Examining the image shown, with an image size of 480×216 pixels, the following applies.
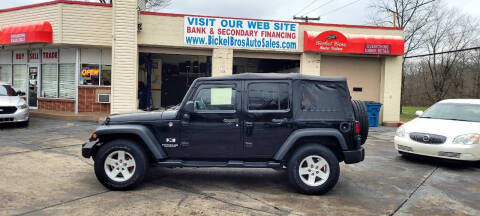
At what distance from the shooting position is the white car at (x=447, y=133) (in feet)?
24.6

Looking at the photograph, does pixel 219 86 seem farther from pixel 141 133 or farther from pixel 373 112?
pixel 373 112

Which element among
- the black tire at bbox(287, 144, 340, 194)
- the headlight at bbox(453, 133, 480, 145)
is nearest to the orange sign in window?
the black tire at bbox(287, 144, 340, 194)

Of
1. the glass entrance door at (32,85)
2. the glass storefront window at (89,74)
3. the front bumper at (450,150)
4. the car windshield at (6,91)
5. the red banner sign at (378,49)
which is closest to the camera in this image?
the front bumper at (450,150)

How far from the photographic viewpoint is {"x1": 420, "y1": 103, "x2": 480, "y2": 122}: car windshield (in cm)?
852

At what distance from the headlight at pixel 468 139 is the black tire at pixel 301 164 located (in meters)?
3.84

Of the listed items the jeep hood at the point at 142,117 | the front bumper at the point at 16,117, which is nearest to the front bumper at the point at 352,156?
the jeep hood at the point at 142,117

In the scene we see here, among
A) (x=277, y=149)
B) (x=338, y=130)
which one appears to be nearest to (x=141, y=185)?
(x=277, y=149)

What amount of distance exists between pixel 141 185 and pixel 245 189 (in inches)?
66.0

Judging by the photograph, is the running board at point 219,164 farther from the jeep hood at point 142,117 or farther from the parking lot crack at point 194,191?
the jeep hood at point 142,117

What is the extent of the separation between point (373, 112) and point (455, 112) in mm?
6401

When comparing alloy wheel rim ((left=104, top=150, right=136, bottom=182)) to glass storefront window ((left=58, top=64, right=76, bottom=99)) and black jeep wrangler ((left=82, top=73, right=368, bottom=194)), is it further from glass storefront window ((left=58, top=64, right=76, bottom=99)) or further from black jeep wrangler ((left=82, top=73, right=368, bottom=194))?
glass storefront window ((left=58, top=64, right=76, bottom=99))

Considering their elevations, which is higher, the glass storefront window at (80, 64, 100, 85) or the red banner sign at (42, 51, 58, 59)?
the red banner sign at (42, 51, 58, 59)

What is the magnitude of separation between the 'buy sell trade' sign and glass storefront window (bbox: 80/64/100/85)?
14.2 ft

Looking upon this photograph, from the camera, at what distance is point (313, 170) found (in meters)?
5.43
